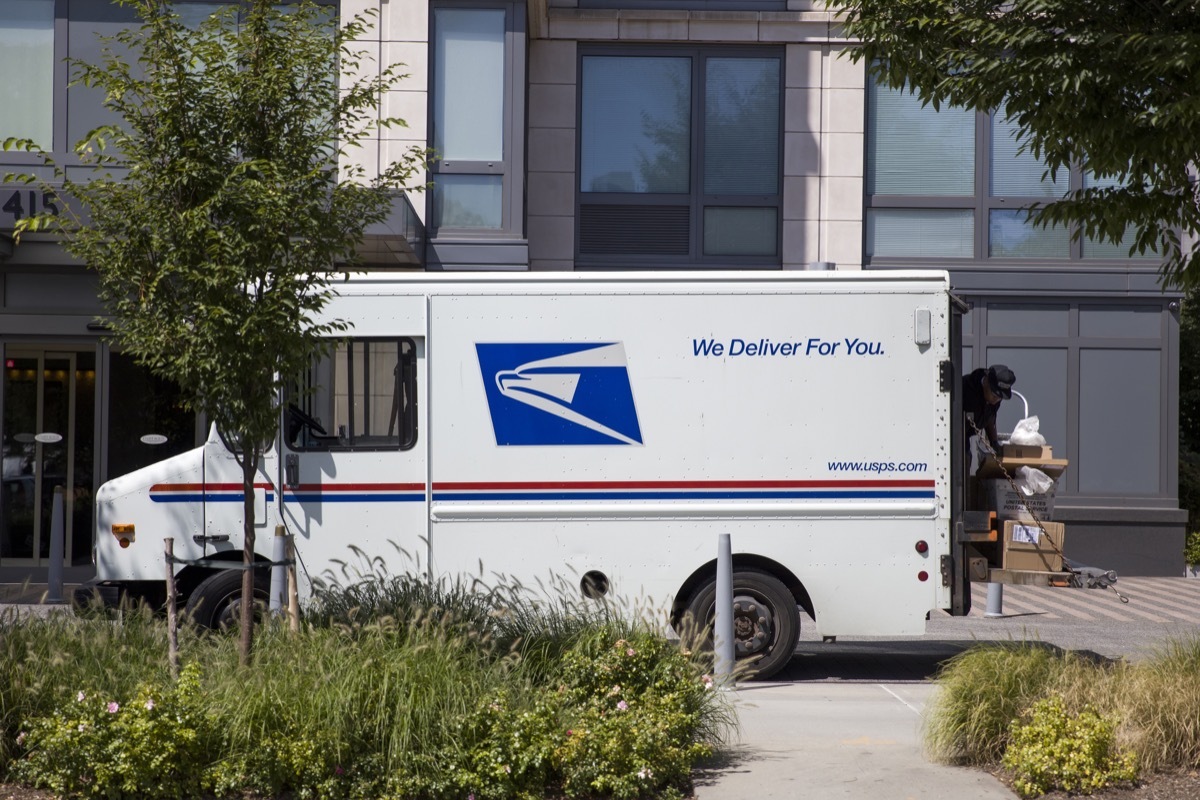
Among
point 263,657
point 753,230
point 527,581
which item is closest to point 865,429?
point 527,581

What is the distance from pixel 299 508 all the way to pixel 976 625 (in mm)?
7157

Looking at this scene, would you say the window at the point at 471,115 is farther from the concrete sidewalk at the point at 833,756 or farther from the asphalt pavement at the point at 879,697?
the concrete sidewalk at the point at 833,756

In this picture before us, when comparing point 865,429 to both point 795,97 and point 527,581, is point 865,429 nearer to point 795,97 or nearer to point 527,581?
point 527,581

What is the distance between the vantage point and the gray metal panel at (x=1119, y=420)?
1716 centimetres

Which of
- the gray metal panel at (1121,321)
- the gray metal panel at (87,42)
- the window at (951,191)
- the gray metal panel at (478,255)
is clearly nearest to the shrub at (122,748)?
the gray metal panel at (478,255)

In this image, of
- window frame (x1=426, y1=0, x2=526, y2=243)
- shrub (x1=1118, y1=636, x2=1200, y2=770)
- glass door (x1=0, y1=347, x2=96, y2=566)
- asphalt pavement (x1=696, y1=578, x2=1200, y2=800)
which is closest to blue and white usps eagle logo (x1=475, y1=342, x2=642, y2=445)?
asphalt pavement (x1=696, y1=578, x2=1200, y2=800)

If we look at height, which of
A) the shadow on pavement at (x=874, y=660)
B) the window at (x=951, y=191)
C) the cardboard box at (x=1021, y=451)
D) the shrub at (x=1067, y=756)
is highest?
the window at (x=951, y=191)

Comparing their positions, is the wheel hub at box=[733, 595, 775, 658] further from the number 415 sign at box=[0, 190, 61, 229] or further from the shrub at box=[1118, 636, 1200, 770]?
the number 415 sign at box=[0, 190, 61, 229]

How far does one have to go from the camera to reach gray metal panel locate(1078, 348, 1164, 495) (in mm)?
17156

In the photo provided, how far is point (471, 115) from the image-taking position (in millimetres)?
16125

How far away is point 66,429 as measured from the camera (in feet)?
51.9

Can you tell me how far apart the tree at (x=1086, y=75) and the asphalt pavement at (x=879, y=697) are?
2688mm

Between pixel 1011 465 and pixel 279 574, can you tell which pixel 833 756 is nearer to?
pixel 1011 465

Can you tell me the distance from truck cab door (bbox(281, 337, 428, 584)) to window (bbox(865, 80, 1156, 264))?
32.3ft
